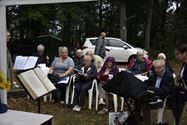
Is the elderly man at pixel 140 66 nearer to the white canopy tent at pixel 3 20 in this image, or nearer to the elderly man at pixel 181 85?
the elderly man at pixel 181 85

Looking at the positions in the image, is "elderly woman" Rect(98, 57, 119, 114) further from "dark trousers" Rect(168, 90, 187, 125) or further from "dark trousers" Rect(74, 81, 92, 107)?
"dark trousers" Rect(168, 90, 187, 125)

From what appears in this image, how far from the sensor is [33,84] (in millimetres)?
4848

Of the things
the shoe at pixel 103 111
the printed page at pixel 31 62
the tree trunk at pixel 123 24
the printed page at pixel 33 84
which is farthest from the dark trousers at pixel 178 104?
the tree trunk at pixel 123 24

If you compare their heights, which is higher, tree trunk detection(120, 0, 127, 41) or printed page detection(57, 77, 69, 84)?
tree trunk detection(120, 0, 127, 41)

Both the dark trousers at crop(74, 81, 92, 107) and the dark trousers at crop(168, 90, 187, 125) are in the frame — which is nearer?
the dark trousers at crop(168, 90, 187, 125)

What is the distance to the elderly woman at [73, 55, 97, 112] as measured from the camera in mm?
8016

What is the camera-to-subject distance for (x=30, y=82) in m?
4.82

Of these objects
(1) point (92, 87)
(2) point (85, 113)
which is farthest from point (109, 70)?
(2) point (85, 113)

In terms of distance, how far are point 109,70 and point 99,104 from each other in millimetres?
726

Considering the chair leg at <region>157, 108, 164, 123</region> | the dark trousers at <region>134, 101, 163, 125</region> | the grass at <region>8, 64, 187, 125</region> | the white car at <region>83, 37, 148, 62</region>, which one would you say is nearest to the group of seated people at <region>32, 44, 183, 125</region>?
the grass at <region>8, 64, 187, 125</region>

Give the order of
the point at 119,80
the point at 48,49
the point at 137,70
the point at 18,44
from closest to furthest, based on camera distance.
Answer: the point at 119,80, the point at 137,70, the point at 48,49, the point at 18,44

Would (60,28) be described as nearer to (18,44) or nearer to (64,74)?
(18,44)

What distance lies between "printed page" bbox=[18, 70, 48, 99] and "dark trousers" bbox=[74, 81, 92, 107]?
3055 millimetres

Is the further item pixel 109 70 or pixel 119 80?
pixel 109 70
